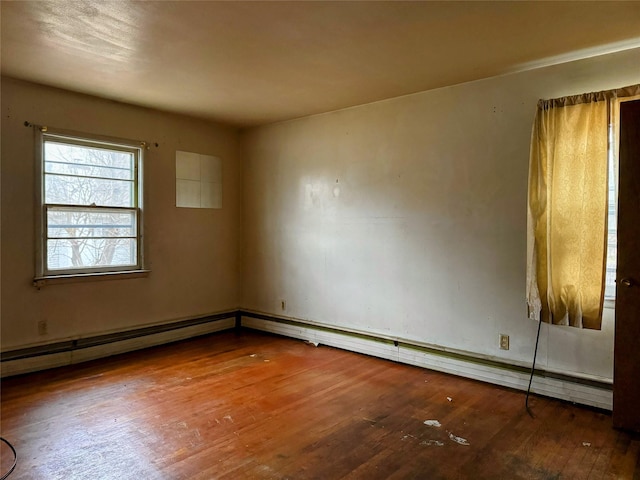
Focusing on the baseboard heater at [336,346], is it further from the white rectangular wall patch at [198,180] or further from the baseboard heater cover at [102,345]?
the white rectangular wall patch at [198,180]

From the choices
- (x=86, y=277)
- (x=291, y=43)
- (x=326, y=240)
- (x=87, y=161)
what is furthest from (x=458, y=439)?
(x=87, y=161)

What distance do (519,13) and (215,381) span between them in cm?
346

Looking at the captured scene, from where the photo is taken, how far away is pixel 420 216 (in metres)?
4.06

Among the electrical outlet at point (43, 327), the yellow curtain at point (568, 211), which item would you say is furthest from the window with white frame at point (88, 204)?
the yellow curtain at point (568, 211)

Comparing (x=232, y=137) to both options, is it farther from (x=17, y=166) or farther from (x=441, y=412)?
(x=441, y=412)

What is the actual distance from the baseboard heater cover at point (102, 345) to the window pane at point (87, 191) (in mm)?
1341

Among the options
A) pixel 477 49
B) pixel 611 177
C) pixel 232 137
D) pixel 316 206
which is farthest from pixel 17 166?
pixel 611 177

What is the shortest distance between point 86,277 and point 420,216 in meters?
3.28

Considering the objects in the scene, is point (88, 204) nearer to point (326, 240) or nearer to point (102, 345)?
point (102, 345)

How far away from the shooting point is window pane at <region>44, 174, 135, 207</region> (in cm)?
400

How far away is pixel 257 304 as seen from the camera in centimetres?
557

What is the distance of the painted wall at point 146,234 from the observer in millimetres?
3762

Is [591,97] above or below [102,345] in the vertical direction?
above

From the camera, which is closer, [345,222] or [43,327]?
[43,327]
